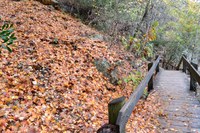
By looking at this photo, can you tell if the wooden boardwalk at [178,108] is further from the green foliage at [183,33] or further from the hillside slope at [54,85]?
the green foliage at [183,33]

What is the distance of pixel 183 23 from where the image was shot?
18078mm

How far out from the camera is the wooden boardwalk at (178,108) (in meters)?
5.17

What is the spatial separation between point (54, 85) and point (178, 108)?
3761mm

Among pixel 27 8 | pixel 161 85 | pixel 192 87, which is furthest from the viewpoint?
pixel 27 8

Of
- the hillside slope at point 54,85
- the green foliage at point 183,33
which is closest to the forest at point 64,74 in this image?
the hillside slope at point 54,85

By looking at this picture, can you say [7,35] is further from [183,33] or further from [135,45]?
[183,33]

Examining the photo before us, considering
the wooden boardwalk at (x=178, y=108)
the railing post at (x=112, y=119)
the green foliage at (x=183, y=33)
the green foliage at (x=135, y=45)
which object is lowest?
the wooden boardwalk at (x=178, y=108)

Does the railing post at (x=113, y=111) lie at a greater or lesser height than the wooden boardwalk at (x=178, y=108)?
greater

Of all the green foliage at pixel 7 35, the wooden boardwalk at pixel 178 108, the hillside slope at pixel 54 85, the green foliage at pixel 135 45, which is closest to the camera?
the green foliage at pixel 7 35

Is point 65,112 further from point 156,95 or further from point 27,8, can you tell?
point 27,8

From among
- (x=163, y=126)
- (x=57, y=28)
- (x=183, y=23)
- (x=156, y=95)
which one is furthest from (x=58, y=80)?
(x=183, y=23)

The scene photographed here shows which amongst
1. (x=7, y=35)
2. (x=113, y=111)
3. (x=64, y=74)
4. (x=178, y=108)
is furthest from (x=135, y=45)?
(x=7, y=35)

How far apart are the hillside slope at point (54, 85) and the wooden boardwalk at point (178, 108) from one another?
1.40 feet

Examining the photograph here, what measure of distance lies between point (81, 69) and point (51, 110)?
2.56 metres
